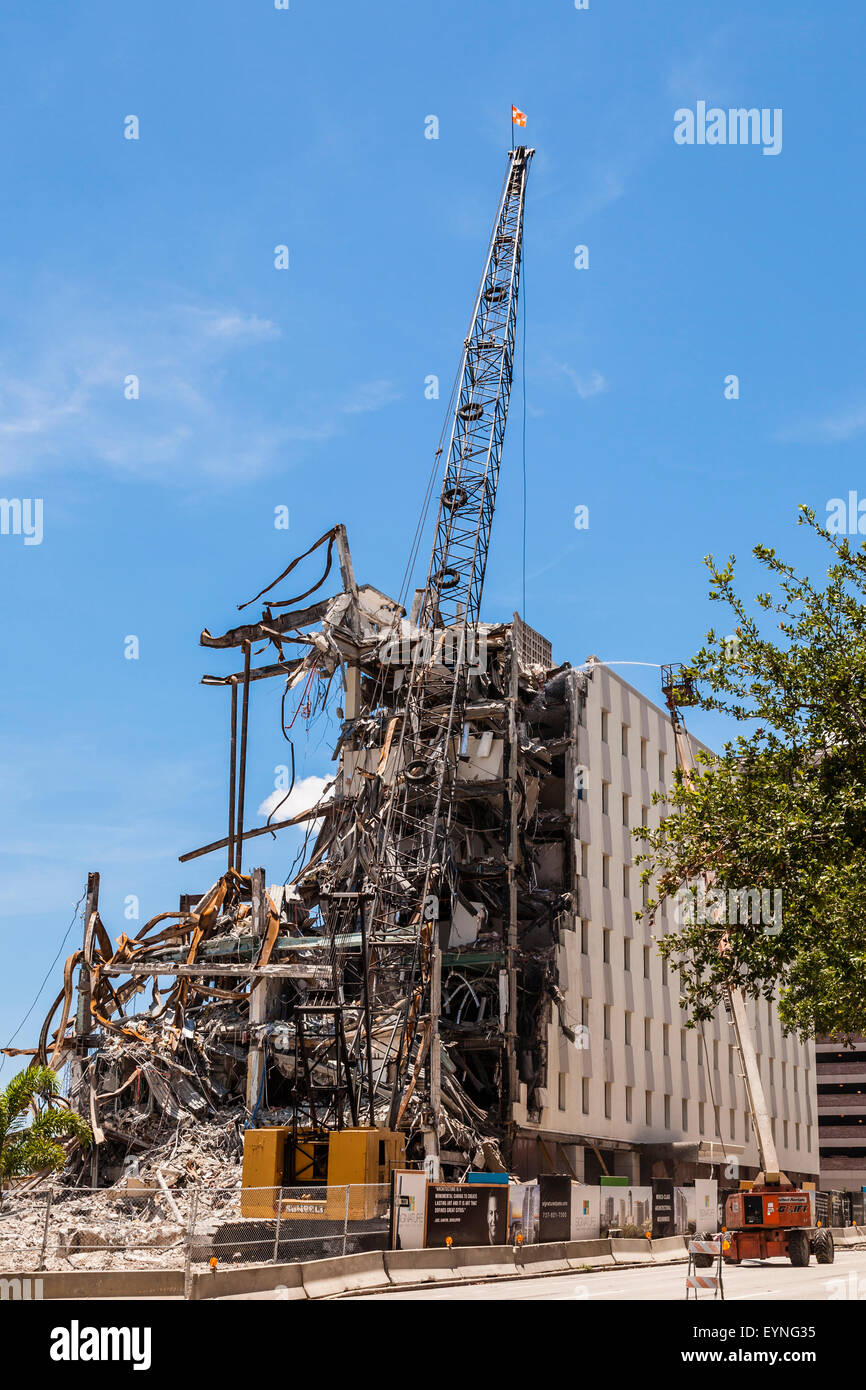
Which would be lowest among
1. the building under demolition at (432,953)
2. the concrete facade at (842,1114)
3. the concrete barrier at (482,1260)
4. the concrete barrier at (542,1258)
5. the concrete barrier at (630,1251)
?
the concrete facade at (842,1114)

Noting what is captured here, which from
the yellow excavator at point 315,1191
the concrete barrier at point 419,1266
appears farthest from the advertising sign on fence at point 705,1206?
the concrete barrier at point 419,1266

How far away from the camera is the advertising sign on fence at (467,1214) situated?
28.2 meters

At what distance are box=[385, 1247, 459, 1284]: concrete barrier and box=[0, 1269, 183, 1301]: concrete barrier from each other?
641cm

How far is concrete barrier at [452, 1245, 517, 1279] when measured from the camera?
2758cm

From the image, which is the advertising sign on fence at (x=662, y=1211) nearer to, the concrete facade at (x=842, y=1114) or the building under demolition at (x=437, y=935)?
the building under demolition at (x=437, y=935)

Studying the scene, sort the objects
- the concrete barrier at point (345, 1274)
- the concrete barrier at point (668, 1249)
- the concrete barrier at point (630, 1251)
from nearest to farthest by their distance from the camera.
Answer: the concrete barrier at point (345, 1274) → the concrete barrier at point (630, 1251) → the concrete barrier at point (668, 1249)

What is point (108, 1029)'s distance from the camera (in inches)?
1955

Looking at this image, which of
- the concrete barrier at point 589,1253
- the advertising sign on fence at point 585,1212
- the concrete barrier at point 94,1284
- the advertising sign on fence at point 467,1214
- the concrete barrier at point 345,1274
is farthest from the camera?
the advertising sign on fence at point 585,1212

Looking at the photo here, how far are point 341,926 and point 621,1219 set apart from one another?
577 inches

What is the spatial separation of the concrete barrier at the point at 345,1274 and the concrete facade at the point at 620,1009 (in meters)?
22.4

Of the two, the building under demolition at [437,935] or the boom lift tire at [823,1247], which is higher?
the building under demolition at [437,935]

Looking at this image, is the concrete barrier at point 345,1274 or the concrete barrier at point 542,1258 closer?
the concrete barrier at point 345,1274

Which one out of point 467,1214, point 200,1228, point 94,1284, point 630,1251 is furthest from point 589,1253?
point 94,1284
